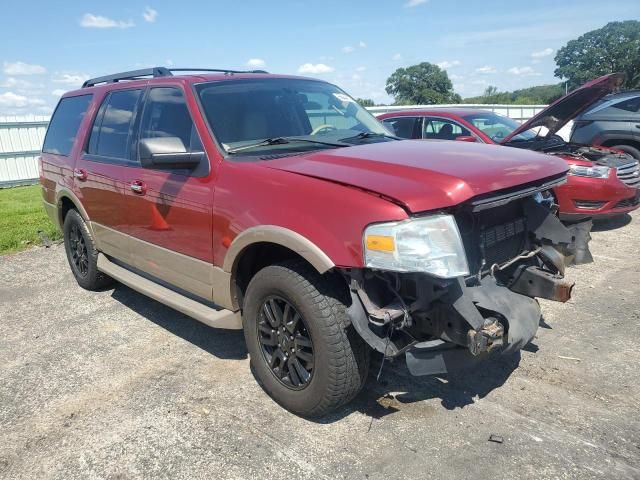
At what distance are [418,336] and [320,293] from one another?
56 cm

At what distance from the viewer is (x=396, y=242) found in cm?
245

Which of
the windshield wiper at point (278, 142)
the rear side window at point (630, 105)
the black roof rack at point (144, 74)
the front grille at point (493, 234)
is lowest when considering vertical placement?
the front grille at point (493, 234)

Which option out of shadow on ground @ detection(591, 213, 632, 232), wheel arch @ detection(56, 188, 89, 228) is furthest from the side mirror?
shadow on ground @ detection(591, 213, 632, 232)

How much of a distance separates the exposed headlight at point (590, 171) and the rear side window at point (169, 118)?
199 inches

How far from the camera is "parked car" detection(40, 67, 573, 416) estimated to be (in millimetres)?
2545

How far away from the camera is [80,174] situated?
16.1ft

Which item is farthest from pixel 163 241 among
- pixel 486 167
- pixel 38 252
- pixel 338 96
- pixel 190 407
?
pixel 38 252

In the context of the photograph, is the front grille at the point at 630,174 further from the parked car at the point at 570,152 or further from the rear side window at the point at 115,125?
the rear side window at the point at 115,125

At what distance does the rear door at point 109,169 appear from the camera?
428 cm

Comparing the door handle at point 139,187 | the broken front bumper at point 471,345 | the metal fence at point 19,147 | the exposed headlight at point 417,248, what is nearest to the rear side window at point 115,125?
the door handle at point 139,187

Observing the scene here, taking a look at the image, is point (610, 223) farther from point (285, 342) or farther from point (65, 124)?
point (65, 124)

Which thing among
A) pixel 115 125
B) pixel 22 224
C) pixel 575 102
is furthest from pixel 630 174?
pixel 22 224

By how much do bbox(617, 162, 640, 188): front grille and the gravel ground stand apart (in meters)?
2.71

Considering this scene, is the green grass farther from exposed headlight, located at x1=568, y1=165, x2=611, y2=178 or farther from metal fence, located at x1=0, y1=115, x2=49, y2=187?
exposed headlight, located at x1=568, y1=165, x2=611, y2=178
